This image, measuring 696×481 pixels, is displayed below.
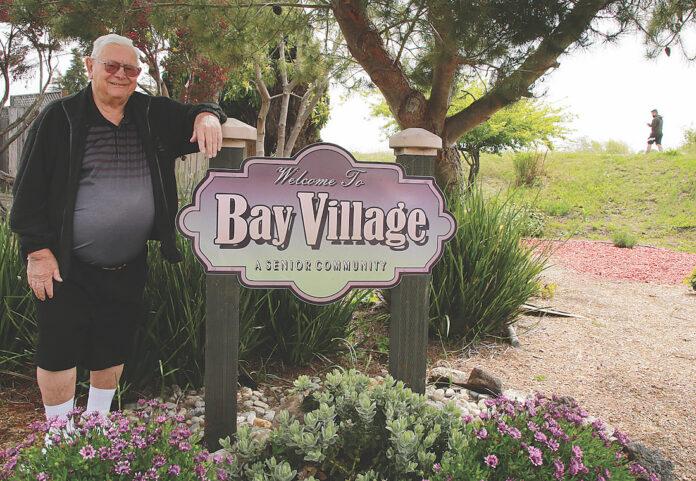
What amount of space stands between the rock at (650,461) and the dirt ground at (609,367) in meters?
0.21

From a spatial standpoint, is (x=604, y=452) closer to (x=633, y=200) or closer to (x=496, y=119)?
(x=496, y=119)

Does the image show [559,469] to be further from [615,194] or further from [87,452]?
[615,194]

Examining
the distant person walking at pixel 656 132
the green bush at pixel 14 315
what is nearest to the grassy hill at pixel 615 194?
the distant person walking at pixel 656 132

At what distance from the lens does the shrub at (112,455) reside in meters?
1.45

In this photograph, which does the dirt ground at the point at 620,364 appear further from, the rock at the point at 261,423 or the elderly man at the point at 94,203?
the elderly man at the point at 94,203

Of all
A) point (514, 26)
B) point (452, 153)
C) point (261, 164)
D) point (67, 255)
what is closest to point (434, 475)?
point (261, 164)

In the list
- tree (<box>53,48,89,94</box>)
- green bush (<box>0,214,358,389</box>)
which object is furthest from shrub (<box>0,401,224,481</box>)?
tree (<box>53,48,89,94</box>)

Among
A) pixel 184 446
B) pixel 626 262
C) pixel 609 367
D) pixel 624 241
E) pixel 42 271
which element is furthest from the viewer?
pixel 624 241

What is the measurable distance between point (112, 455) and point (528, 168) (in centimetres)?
1466

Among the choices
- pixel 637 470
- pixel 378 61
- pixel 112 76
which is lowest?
pixel 637 470

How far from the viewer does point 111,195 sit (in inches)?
83.0

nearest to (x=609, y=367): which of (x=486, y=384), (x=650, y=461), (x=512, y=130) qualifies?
(x=486, y=384)

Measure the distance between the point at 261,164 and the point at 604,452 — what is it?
1.62 meters

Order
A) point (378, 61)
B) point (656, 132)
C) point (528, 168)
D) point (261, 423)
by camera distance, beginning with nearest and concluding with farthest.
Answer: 1. point (261, 423)
2. point (378, 61)
3. point (528, 168)
4. point (656, 132)
